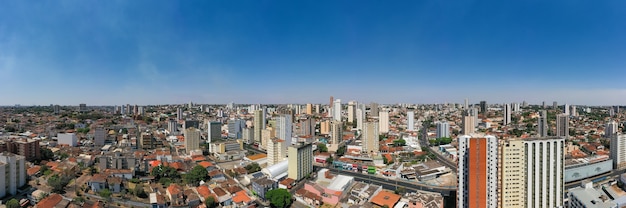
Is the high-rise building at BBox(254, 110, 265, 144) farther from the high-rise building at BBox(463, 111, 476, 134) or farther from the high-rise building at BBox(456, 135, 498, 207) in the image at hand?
the high-rise building at BBox(456, 135, 498, 207)

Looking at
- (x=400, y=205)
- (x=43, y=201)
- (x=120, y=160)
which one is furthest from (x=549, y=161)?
(x=120, y=160)

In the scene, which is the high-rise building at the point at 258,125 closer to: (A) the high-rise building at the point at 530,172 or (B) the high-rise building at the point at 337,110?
(B) the high-rise building at the point at 337,110

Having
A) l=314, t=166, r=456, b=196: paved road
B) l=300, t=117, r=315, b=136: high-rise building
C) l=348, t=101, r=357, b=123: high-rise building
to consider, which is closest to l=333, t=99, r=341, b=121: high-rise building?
l=348, t=101, r=357, b=123: high-rise building

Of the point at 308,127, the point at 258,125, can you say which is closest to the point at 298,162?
the point at 258,125

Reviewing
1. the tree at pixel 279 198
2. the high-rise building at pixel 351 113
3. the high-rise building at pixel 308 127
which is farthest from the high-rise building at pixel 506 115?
the tree at pixel 279 198

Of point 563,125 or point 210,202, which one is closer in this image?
point 210,202

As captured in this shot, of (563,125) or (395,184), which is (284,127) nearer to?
(395,184)
